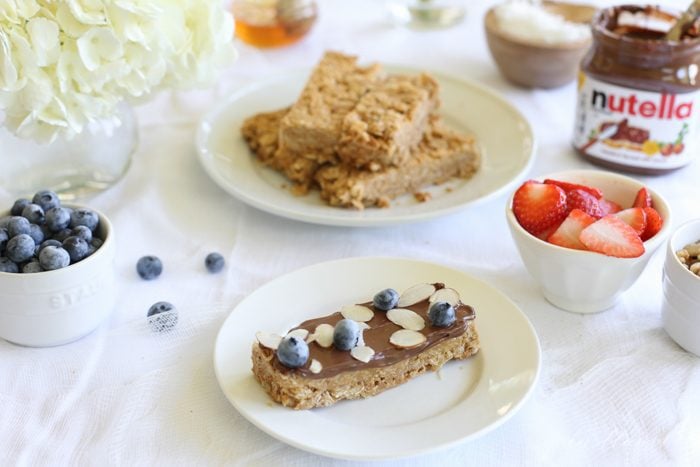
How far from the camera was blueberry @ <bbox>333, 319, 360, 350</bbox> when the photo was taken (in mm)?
1123

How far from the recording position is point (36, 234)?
4.09 feet

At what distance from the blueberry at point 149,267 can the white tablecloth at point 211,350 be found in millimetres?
17

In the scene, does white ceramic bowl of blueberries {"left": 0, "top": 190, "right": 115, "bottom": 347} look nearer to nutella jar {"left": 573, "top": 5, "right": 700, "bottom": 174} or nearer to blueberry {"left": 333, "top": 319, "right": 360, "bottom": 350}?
blueberry {"left": 333, "top": 319, "right": 360, "bottom": 350}

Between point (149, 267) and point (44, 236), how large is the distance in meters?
0.22

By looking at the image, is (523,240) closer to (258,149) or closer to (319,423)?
(319,423)

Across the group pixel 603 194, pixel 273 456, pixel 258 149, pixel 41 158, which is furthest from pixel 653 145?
pixel 41 158

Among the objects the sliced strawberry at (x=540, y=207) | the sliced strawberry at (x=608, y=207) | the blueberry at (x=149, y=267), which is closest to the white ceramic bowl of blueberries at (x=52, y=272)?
the blueberry at (x=149, y=267)

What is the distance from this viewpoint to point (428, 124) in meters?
1.81

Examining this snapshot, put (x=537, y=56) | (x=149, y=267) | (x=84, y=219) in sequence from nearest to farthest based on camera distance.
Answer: (x=84, y=219) → (x=149, y=267) → (x=537, y=56)

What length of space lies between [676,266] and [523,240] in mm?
243

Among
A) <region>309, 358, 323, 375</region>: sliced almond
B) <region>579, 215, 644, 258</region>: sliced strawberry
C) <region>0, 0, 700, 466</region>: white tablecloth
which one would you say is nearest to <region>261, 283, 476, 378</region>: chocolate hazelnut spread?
<region>309, 358, 323, 375</region>: sliced almond

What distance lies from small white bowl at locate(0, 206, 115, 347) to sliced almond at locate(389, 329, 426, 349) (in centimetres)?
49

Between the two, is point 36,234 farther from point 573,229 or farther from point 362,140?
point 573,229

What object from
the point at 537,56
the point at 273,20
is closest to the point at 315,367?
the point at 537,56
